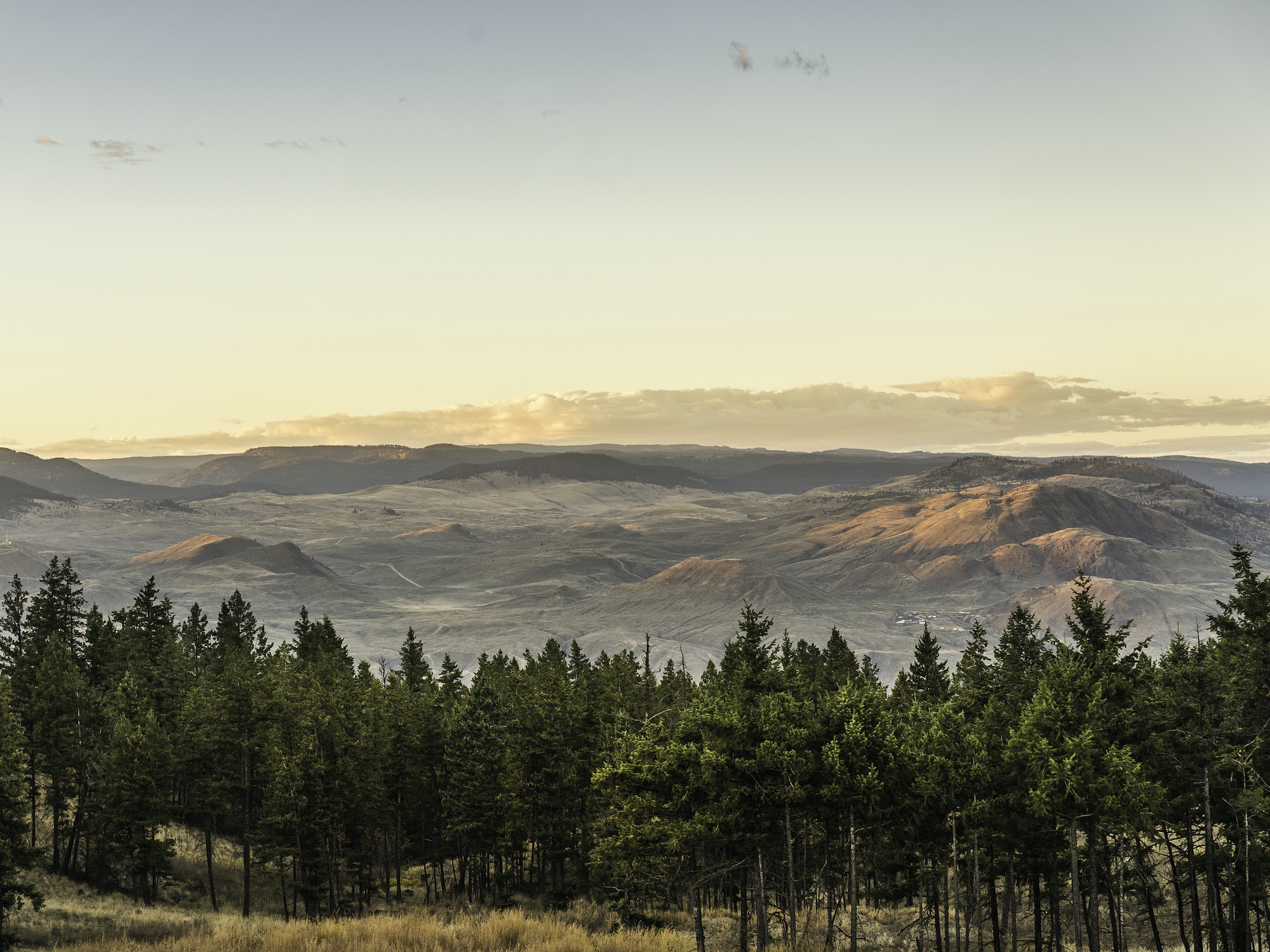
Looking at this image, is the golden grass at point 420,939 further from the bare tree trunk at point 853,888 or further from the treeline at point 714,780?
the bare tree trunk at point 853,888

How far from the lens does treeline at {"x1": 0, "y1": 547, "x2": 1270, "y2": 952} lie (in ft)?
97.8

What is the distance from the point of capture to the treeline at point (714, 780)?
97.8 feet

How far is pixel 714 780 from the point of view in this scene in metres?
28.0

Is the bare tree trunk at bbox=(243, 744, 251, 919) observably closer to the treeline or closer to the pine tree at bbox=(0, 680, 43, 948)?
the treeline

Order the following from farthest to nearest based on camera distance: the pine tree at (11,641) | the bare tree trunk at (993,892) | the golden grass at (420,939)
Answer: the pine tree at (11,641) → the bare tree trunk at (993,892) → the golden grass at (420,939)

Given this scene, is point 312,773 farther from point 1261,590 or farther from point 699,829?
point 1261,590

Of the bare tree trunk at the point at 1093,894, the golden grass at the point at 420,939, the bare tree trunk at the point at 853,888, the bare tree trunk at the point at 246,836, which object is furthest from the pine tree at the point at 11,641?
the bare tree trunk at the point at 1093,894

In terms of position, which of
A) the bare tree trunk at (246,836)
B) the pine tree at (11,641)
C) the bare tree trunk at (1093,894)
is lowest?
the bare tree trunk at (246,836)

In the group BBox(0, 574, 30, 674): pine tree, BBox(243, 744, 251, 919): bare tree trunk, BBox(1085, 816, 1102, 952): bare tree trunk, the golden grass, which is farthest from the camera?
BBox(0, 574, 30, 674): pine tree

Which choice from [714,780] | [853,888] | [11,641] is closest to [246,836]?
[11,641]

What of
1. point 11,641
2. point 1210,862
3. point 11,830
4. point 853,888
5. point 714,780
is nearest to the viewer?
point 714,780

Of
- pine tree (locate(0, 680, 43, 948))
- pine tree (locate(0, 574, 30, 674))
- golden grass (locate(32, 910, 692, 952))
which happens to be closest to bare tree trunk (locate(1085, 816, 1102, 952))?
golden grass (locate(32, 910, 692, 952))

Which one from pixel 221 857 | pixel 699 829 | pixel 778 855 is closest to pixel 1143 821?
pixel 778 855

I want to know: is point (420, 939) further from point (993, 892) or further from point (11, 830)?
point (11, 830)
